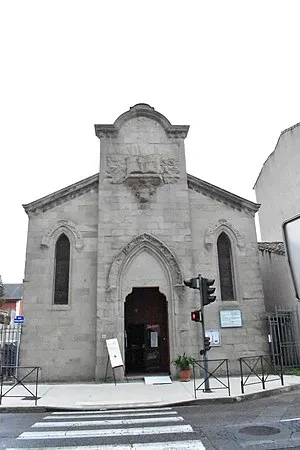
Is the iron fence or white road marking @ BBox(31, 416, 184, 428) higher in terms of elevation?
the iron fence

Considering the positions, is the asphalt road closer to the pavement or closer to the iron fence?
the pavement

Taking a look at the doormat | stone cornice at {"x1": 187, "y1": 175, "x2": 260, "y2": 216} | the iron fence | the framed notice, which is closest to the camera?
the doormat

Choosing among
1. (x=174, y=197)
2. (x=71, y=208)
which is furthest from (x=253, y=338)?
(x=71, y=208)

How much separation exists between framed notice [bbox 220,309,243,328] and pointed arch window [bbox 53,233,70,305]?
21.1 ft

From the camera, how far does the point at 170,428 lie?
25.5 ft

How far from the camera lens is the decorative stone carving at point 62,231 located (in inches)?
661

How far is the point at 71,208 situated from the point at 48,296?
388 cm

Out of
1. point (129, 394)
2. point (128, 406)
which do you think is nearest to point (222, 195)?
point (129, 394)

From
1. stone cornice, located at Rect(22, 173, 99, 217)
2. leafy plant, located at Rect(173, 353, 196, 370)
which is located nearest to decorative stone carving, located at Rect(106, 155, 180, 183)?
stone cornice, located at Rect(22, 173, 99, 217)

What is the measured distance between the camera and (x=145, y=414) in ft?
31.0

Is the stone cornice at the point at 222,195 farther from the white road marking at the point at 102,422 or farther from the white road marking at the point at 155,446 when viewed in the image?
the white road marking at the point at 155,446

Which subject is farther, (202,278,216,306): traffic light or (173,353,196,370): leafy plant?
(173,353,196,370): leafy plant

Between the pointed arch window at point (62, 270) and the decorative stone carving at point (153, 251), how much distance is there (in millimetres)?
1994

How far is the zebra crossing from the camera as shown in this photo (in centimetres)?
664
